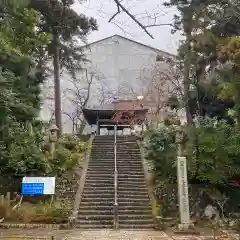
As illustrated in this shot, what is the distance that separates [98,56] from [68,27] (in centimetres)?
1363

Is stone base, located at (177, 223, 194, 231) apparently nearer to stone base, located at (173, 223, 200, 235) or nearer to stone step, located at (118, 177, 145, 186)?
stone base, located at (173, 223, 200, 235)

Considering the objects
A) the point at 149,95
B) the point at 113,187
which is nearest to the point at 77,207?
the point at 113,187

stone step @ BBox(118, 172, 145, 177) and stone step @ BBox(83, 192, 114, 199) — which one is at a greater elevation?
stone step @ BBox(118, 172, 145, 177)

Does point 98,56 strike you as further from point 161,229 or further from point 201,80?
point 161,229

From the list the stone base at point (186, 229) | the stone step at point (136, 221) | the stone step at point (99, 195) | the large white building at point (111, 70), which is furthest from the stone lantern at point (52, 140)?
the large white building at point (111, 70)

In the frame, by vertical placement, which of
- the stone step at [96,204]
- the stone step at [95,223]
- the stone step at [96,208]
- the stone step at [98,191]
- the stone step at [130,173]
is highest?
the stone step at [130,173]

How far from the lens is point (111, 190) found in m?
16.0

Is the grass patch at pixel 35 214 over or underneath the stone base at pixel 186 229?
over

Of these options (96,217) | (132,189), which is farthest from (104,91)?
(96,217)

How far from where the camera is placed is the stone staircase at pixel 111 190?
13633 millimetres

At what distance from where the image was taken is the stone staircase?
1363cm

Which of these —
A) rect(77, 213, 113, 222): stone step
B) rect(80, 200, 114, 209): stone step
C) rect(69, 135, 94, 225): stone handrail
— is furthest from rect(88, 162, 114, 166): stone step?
rect(77, 213, 113, 222): stone step

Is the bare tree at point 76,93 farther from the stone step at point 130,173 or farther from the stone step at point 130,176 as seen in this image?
the stone step at point 130,176

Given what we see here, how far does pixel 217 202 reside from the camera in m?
14.4
